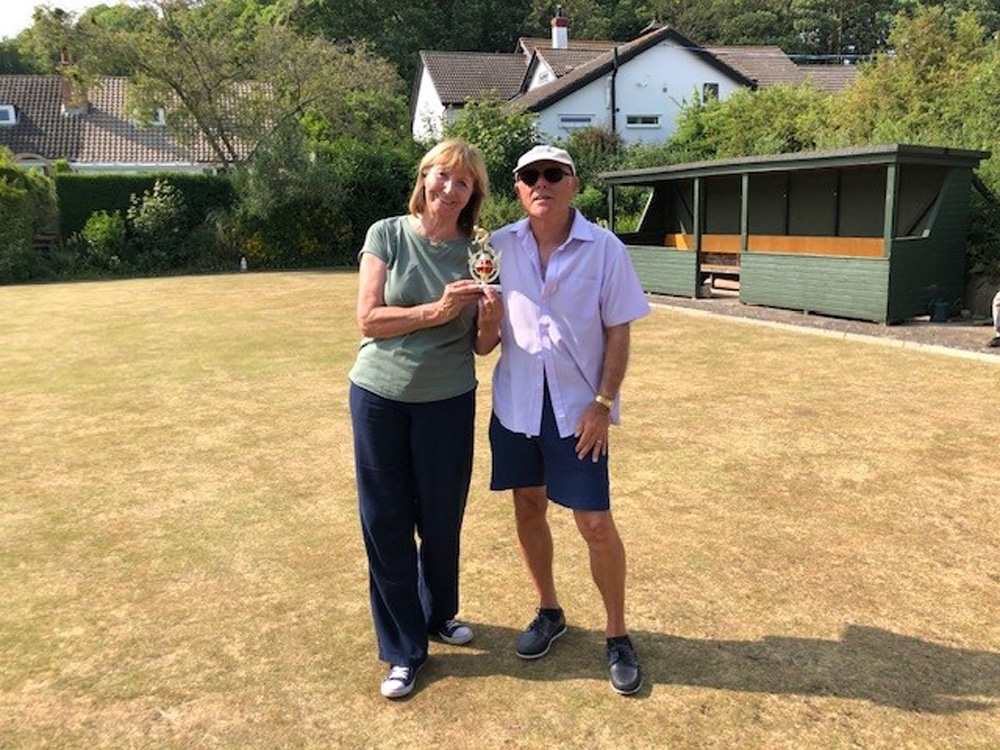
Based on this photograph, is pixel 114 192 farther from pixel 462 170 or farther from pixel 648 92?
pixel 462 170

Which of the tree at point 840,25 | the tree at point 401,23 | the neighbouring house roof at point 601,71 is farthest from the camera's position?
the tree at point 840,25

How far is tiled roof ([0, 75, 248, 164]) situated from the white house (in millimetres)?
10873

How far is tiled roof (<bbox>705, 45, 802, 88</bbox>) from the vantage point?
3500 cm

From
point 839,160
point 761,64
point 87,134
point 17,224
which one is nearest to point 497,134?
point 17,224

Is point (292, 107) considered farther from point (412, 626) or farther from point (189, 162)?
point (412, 626)

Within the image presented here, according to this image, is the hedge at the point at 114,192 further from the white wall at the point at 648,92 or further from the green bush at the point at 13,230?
the white wall at the point at 648,92

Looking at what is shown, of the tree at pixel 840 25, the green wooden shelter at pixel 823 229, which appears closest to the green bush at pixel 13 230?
the green wooden shelter at pixel 823 229

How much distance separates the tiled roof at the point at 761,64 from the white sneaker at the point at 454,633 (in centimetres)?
3554

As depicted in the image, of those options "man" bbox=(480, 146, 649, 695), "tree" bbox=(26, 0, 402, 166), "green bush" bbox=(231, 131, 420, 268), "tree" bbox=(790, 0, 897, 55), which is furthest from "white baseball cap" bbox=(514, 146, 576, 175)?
"tree" bbox=(790, 0, 897, 55)

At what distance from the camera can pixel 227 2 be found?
28.6 meters

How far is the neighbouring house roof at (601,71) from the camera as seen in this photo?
30.4 metres

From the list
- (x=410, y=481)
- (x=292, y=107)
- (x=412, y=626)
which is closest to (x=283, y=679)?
(x=412, y=626)

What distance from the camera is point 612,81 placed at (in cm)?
3122

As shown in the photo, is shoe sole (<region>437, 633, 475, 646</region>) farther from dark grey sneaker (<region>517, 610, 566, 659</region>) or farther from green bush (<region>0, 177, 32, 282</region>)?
green bush (<region>0, 177, 32, 282</region>)
